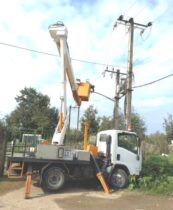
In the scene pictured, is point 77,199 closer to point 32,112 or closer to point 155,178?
point 155,178

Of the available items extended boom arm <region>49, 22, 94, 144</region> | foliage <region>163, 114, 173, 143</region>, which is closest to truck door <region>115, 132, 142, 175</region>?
extended boom arm <region>49, 22, 94, 144</region>

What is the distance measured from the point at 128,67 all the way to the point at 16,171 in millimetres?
11637

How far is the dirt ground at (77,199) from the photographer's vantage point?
10.9 m

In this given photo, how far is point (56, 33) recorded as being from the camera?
14.3 m

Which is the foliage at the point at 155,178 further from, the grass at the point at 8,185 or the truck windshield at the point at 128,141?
the grass at the point at 8,185

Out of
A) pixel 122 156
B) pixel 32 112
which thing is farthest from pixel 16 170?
pixel 32 112

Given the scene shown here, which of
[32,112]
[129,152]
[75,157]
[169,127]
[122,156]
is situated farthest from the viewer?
[32,112]

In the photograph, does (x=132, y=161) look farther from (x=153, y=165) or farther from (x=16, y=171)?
(x=16, y=171)

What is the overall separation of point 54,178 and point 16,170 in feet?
4.80

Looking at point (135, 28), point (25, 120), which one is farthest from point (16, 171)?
point (25, 120)

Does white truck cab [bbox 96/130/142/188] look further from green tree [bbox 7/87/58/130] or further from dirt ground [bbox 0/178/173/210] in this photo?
green tree [bbox 7/87/58/130]

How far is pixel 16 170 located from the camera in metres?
12.9

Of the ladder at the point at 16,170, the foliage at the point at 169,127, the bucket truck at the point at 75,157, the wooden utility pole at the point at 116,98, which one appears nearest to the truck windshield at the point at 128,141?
the bucket truck at the point at 75,157

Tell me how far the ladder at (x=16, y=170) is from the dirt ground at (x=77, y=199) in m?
0.55
